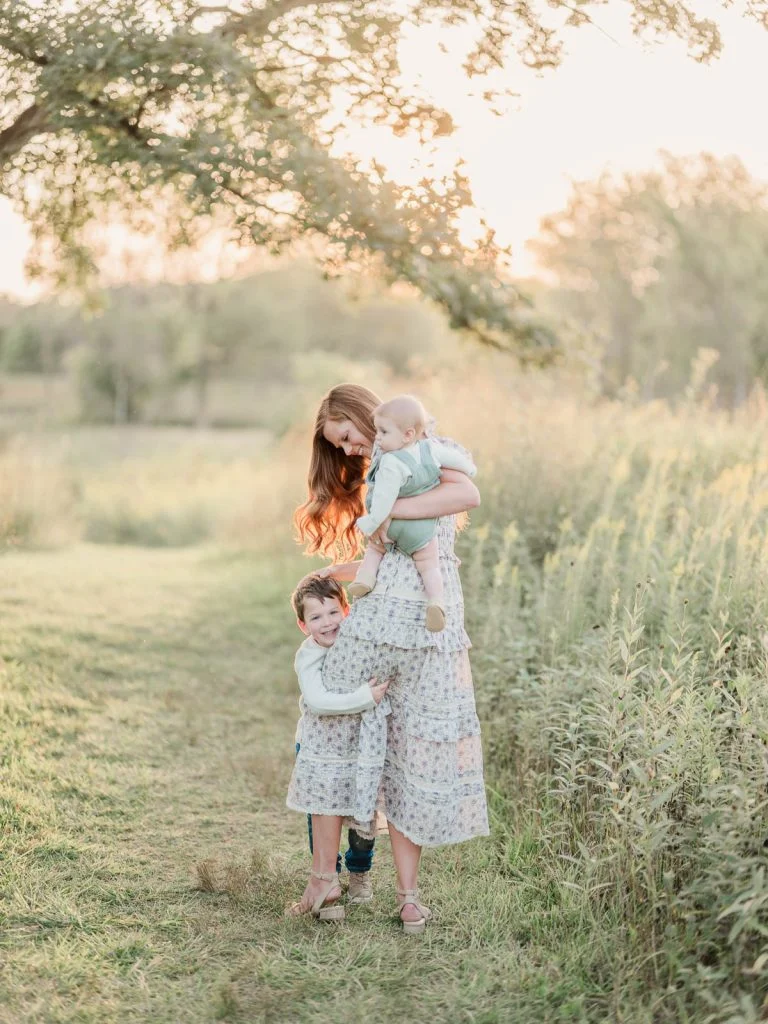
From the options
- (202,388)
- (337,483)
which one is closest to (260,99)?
(337,483)

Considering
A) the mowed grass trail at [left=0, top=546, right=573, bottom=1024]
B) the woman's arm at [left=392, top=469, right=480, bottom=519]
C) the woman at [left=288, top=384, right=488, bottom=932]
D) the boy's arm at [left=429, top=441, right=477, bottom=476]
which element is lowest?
the mowed grass trail at [left=0, top=546, right=573, bottom=1024]

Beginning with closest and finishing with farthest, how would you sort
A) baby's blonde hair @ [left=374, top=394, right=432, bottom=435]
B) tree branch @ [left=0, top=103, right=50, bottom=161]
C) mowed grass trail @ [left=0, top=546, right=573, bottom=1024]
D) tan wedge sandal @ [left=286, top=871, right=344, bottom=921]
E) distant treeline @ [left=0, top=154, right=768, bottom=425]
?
mowed grass trail @ [left=0, top=546, right=573, bottom=1024] → baby's blonde hair @ [left=374, top=394, right=432, bottom=435] → tan wedge sandal @ [left=286, top=871, right=344, bottom=921] → tree branch @ [left=0, top=103, right=50, bottom=161] → distant treeline @ [left=0, top=154, right=768, bottom=425]

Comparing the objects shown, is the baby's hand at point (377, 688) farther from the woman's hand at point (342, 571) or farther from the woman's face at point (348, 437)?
the woman's face at point (348, 437)

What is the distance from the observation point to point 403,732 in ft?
12.0

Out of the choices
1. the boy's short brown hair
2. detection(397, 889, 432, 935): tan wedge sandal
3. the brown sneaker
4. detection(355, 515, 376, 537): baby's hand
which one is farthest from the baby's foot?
the brown sneaker

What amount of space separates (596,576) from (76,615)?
3.94 metres

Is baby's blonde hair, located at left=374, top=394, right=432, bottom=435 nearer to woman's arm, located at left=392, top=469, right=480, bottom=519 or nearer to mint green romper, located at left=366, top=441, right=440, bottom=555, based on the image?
mint green romper, located at left=366, top=441, right=440, bottom=555

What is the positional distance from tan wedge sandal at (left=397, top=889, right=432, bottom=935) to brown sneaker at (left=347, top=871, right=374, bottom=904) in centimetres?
20

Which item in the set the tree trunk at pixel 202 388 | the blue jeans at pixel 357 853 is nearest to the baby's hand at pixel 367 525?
the blue jeans at pixel 357 853

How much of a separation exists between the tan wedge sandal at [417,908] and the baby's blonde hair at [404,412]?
63.0 inches

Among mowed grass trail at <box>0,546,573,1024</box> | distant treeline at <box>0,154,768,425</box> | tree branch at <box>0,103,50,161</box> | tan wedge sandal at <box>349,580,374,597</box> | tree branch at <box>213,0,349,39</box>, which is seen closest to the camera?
mowed grass trail at <box>0,546,573,1024</box>

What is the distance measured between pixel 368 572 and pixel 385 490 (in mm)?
309

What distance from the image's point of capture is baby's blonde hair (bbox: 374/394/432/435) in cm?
342

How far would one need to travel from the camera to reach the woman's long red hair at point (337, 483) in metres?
3.79
